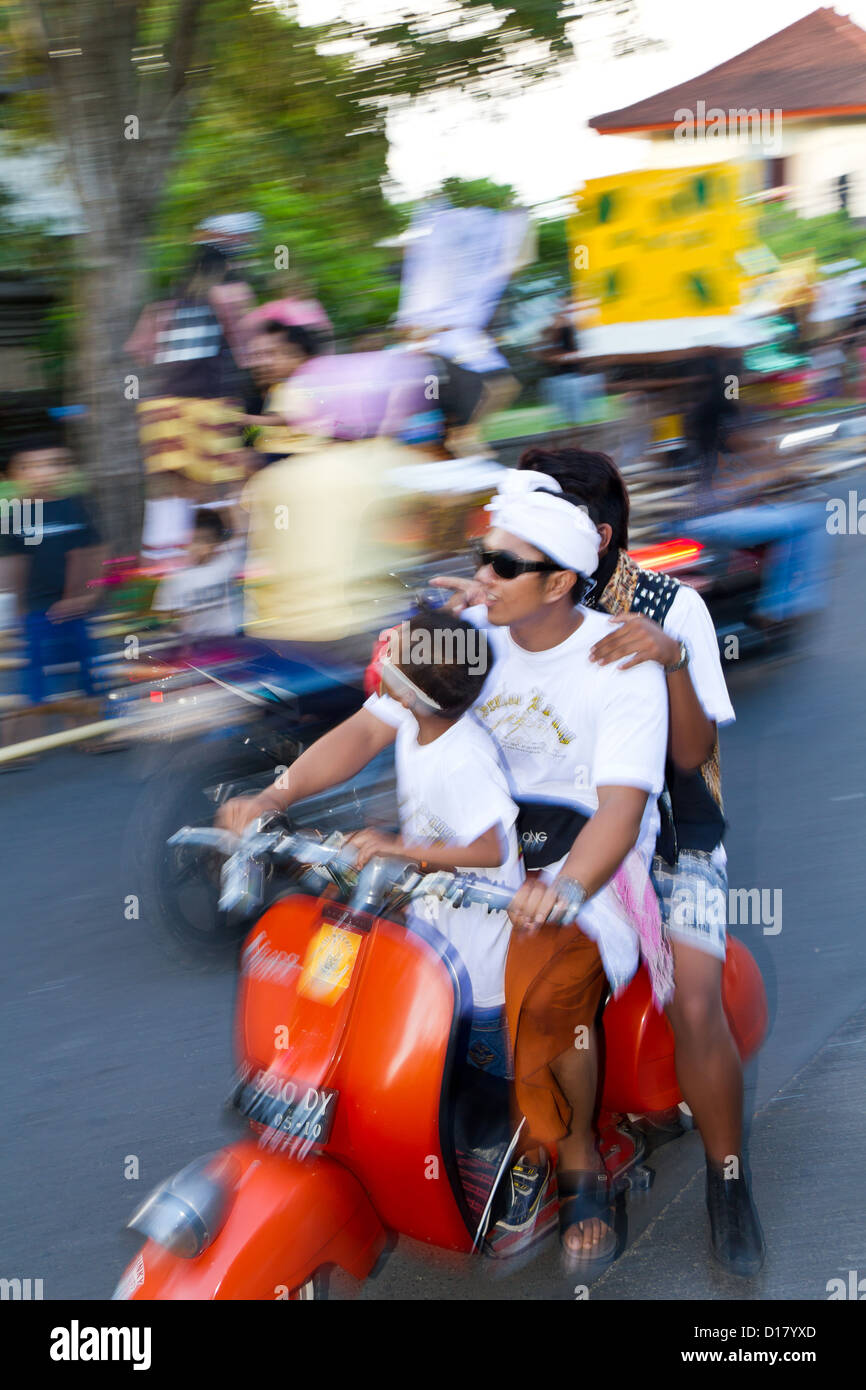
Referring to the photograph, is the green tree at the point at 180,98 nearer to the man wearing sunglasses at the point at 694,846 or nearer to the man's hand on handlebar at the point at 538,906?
the man wearing sunglasses at the point at 694,846

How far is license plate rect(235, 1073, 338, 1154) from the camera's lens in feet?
7.61

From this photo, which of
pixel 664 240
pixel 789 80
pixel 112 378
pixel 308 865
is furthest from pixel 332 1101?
pixel 789 80

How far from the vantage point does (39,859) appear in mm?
5344

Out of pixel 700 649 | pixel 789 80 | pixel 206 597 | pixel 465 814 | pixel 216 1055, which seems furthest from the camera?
pixel 789 80

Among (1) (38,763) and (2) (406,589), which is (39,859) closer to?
(1) (38,763)

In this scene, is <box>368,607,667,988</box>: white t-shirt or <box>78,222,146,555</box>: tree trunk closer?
<box>368,607,667,988</box>: white t-shirt

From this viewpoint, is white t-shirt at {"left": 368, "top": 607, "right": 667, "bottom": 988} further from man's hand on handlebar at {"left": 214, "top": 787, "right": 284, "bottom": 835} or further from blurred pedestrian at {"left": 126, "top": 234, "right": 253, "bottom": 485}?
blurred pedestrian at {"left": 126, "top": 234, "right": 253, "bottom": 485}

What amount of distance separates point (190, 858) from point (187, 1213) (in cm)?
221

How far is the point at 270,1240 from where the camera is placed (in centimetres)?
219

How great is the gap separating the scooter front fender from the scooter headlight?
2 cm

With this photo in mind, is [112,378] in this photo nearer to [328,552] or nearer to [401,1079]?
[328,552]

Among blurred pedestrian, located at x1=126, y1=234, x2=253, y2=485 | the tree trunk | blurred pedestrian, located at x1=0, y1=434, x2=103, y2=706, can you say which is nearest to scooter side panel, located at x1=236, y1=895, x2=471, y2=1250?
blurred pedestrian, located at x1=126, y1=234, x2=253, y2=485
